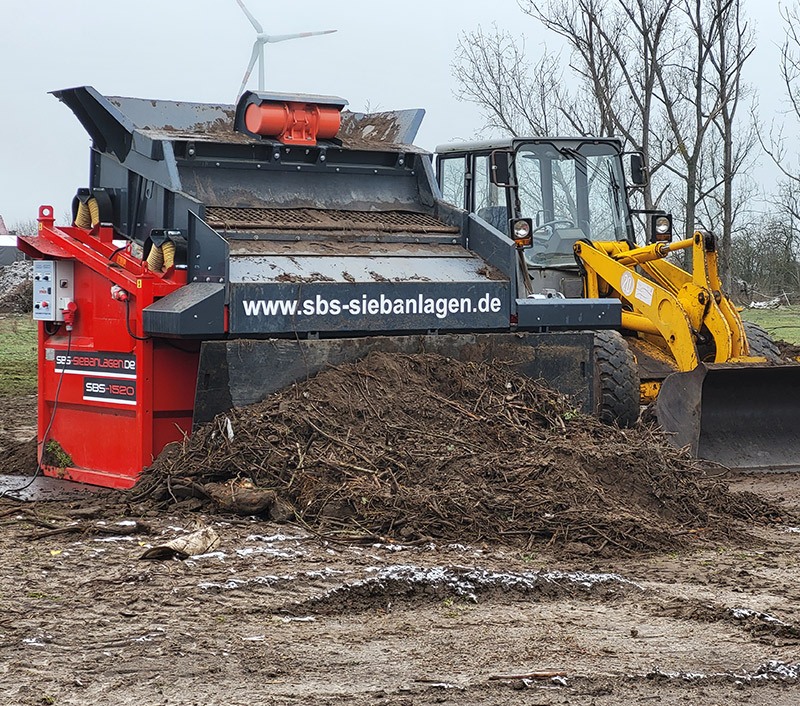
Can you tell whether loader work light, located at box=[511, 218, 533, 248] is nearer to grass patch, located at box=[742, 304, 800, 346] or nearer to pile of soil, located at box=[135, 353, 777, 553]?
pile of soil, located at box=[135, 353, 777, 553]

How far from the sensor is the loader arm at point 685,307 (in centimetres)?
935

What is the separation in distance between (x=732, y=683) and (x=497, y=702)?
0.84 metres

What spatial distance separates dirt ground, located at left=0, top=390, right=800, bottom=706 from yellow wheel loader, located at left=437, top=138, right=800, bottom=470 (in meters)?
2.31

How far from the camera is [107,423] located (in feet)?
24.9

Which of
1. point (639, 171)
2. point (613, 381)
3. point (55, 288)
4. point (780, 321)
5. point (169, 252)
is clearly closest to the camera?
point (169, 252)

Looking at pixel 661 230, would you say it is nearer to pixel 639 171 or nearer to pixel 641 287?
pixel 639 171

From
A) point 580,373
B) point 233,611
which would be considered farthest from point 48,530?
point 580,373

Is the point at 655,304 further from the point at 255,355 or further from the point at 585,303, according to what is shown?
the point at 255,355

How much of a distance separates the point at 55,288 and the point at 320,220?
72.0 inches

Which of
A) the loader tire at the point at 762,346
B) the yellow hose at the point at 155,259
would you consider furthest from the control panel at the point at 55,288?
the loader tire at the point at 762,346

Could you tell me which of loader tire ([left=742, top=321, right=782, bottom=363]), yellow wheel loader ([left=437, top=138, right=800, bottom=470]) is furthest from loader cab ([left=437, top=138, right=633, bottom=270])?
loader tire ([left=742, top=321, right=782, bottom=363])

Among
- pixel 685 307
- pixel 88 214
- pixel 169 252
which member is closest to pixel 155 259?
pixel 169 252

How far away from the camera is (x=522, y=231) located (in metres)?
10.0

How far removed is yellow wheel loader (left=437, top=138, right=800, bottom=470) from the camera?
8594 millimetres
